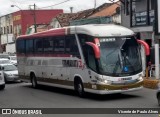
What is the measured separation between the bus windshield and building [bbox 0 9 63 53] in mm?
61812

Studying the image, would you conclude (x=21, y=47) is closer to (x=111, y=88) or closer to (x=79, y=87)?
(x=79, y=87)

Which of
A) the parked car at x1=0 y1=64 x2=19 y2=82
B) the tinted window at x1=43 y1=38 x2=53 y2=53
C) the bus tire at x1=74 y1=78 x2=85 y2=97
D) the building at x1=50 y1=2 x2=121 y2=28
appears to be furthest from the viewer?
Result: the building at x1=50 y1=2 x2=121 y2=28

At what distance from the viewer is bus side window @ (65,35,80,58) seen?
1930cm

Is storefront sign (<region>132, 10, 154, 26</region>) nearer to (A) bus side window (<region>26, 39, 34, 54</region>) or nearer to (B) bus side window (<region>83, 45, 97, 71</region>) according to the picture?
(A) bus side window (<region>26, 39, 34, 54</region>)

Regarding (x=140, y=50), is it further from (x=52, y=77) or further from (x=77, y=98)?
(x=52, y=77)

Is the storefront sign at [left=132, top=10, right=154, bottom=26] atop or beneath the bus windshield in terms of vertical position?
atop

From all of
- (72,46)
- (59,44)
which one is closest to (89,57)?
(72,46)

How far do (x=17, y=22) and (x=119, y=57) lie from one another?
224ft

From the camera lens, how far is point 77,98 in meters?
19.0

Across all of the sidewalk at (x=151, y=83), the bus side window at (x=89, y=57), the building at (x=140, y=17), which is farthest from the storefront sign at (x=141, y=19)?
the bus side window at (x=89, y=57)

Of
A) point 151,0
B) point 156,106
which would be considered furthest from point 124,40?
point 151,0

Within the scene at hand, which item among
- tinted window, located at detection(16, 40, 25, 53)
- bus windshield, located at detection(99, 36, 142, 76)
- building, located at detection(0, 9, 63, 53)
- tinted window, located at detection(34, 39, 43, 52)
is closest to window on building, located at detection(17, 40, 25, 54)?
tinted window, located at detection(16, 40, 25, 53)

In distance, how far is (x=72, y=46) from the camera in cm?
1967

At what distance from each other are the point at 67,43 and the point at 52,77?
2861 millimetres
